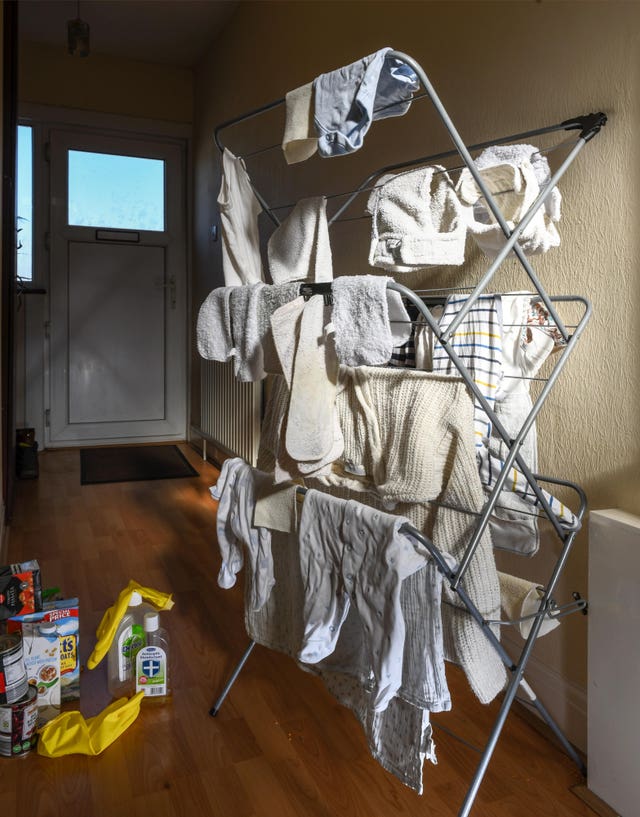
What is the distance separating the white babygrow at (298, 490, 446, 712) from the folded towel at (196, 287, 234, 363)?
339 millimetres

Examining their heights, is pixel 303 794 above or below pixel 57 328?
below

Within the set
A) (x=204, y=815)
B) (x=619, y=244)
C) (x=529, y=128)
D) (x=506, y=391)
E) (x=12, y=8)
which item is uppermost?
(x=12, y=8)

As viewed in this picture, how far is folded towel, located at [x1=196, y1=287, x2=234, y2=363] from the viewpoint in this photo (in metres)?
1.31

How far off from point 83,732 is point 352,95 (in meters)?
1.37

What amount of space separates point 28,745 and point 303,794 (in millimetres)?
601

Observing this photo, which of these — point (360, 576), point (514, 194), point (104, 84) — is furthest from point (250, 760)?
point (104, 84)

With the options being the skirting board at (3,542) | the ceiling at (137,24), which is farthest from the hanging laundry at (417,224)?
the ceiling at (137,24)

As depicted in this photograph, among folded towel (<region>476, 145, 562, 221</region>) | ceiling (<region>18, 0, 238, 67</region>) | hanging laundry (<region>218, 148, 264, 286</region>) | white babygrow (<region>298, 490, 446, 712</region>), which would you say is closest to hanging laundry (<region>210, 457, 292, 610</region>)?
white babygrow (<region>298, 490, 446, 712</region>)

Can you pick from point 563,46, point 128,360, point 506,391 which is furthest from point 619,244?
point 128,360

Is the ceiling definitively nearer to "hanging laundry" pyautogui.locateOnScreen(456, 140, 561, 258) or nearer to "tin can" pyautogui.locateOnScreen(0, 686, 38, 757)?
"hanging laundry" pyautogui.locateOnScreen(456, 140, 561, 258)

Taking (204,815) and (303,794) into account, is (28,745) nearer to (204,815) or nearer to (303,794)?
(204,815)

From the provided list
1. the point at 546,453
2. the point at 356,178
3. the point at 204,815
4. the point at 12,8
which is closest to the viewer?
the point at 204,815

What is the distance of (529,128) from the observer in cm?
156

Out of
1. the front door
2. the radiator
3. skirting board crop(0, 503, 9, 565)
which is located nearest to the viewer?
skirting board crop(0, 503, 9, 565)
